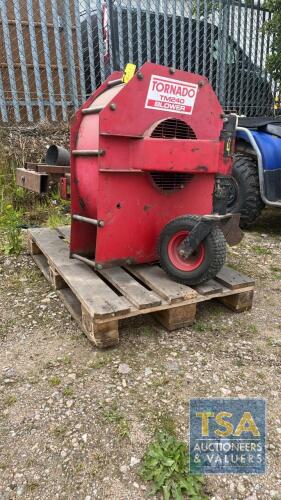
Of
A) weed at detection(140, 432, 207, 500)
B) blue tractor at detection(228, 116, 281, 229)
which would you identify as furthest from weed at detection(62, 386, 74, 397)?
blue tractor at detection(228, 116, 281, 229)

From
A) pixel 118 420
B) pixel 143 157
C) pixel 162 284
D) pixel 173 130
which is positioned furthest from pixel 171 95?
pixel 118 420

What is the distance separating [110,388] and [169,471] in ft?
1.71

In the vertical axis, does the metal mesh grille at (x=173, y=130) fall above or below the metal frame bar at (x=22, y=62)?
below

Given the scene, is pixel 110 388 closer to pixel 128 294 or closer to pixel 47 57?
pixel 128 294

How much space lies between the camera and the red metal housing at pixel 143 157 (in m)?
2.38

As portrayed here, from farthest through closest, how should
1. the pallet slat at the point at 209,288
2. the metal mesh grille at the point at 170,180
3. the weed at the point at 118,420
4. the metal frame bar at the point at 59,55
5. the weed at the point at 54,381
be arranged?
the metal frame bar at the point at 59,55
the metal mesh grille at the point at 170,180
the pallet slat at the point at 209,288
the weed at the point at 54,381
the weed at the point at 118,420

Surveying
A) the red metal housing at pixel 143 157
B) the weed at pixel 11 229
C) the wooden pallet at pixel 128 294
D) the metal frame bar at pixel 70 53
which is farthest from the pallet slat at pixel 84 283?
the metal frame bar at pixel 70 53

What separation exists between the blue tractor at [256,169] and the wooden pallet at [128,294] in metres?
1.47

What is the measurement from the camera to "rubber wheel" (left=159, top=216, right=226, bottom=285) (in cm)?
240

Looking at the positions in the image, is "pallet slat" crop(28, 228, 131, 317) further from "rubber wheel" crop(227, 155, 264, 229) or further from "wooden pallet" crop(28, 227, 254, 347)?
"rubber wheel" crop(227, 155, 264, 229)

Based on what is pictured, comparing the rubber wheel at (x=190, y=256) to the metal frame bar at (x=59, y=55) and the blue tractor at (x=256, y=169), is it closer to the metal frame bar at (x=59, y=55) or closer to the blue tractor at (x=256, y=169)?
the blue tractor at (x=256, y=169)

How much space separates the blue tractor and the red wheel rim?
5.55 feet

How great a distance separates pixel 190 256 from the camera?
2551mm

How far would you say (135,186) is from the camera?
251 centimetres
